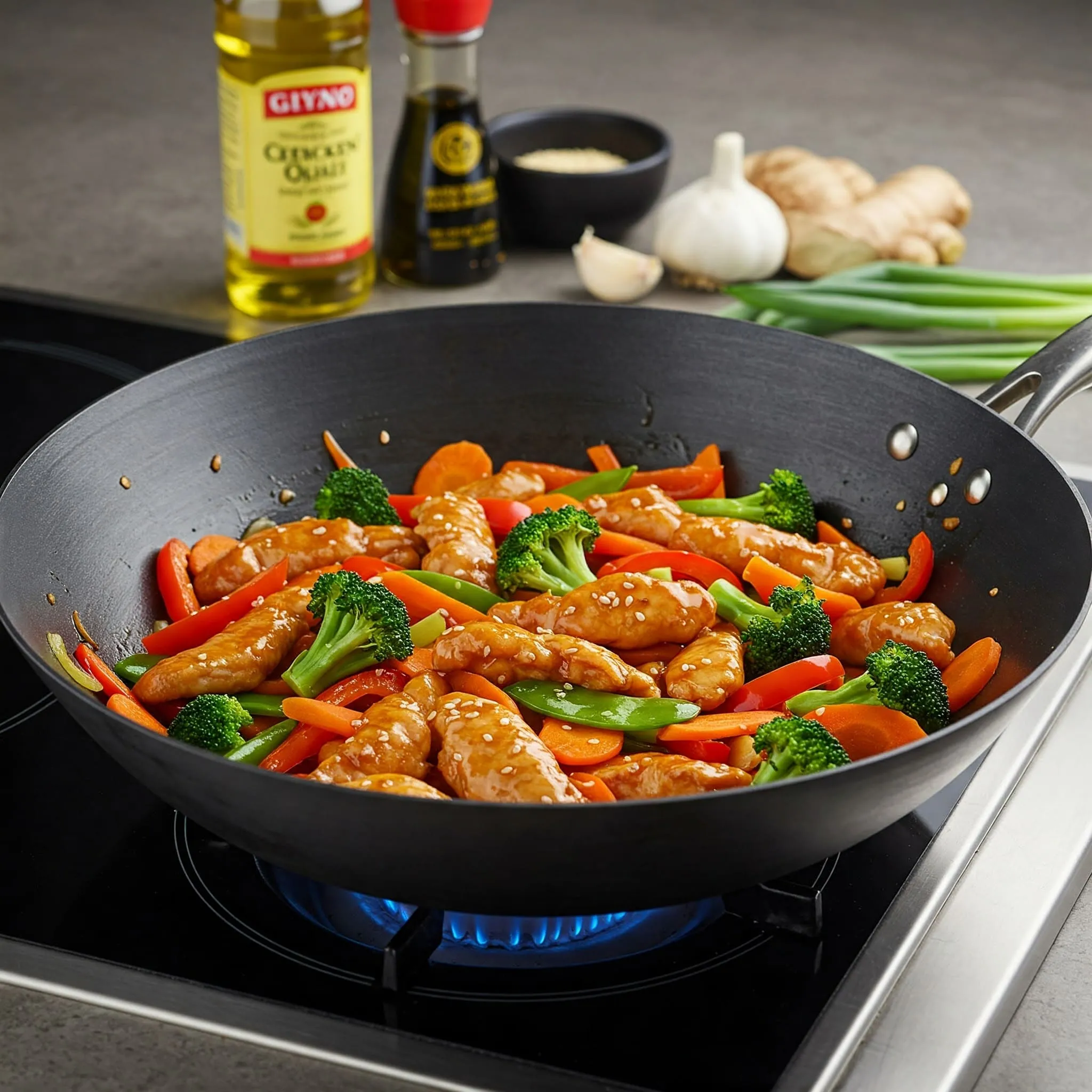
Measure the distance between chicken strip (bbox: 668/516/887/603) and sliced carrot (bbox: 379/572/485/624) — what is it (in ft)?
0.91

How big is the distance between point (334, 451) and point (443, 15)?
2.57 feet

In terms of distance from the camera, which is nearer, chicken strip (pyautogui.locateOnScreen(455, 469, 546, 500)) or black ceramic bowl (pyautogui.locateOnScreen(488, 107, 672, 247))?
chicken strip (pyautogui.locateOnScreen(455, 469, 546, 500))

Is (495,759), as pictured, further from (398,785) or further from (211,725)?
(211,725)

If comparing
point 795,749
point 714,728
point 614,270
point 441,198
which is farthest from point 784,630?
point 441,198

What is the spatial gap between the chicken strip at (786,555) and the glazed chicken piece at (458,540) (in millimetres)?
220

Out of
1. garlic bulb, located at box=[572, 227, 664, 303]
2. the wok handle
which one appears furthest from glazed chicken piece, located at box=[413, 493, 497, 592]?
garlic bulb, located at box=[572, 227, 664, 303]

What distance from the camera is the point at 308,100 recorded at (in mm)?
2051

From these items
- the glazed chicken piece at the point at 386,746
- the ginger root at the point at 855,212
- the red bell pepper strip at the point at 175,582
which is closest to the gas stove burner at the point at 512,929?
the glazed chicken piece at the point at 386,746

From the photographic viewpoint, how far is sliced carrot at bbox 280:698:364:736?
1.27 metres

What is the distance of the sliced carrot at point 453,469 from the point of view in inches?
70.3

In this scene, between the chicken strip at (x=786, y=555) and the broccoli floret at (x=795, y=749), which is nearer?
the broccoli floret at (x=795, y=749)

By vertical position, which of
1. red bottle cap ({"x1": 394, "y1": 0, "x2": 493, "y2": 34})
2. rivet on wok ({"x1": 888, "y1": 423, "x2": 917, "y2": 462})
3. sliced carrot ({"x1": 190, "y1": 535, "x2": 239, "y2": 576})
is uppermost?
red bottle cap ({"x1": 394, "y1": 0, "x2": 493, "y2": 34})

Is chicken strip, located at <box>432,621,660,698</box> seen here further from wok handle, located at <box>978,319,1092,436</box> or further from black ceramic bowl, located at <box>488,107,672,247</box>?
black ceramic bowl, located at <box>488,107,672,247</box>

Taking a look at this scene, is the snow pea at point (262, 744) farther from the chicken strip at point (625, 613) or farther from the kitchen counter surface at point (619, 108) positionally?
the kitchen counter surface at point (619, 108)
